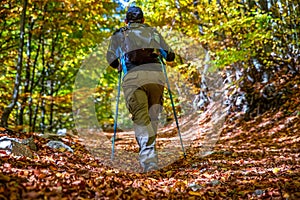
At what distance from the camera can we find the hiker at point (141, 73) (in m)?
4.39

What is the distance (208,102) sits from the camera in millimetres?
15086

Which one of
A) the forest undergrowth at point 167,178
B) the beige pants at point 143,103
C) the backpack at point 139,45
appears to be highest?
the backpack at point 139,45

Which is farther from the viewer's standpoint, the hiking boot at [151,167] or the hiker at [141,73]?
the hiker at [141,73]

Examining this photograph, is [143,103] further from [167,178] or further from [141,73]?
[167,178]

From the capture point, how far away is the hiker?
439 centimetres

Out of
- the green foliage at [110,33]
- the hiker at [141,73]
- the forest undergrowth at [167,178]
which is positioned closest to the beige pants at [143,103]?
→ the hiker at [141,73]

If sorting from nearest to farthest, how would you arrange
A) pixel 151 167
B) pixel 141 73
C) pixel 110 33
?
pixel 151 167 → pixel 141 73 → pixel 110 33

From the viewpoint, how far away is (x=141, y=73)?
4438mm

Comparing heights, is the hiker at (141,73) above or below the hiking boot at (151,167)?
above

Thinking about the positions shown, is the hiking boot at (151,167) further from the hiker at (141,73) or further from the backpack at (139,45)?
the backpack at (139,45)

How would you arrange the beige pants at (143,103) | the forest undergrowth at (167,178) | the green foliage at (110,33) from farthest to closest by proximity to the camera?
1. the green foliage at (110,33)
2. the beige pants at (143,103)
3. the forest undergrowth at (167,178)

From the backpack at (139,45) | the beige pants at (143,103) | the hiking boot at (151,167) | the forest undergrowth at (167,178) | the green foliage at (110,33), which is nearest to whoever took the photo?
the forest undergrowth at (167,178)

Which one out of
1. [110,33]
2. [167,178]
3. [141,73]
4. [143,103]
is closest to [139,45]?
[141,73]

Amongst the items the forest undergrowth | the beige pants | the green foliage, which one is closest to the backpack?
the beige pants
